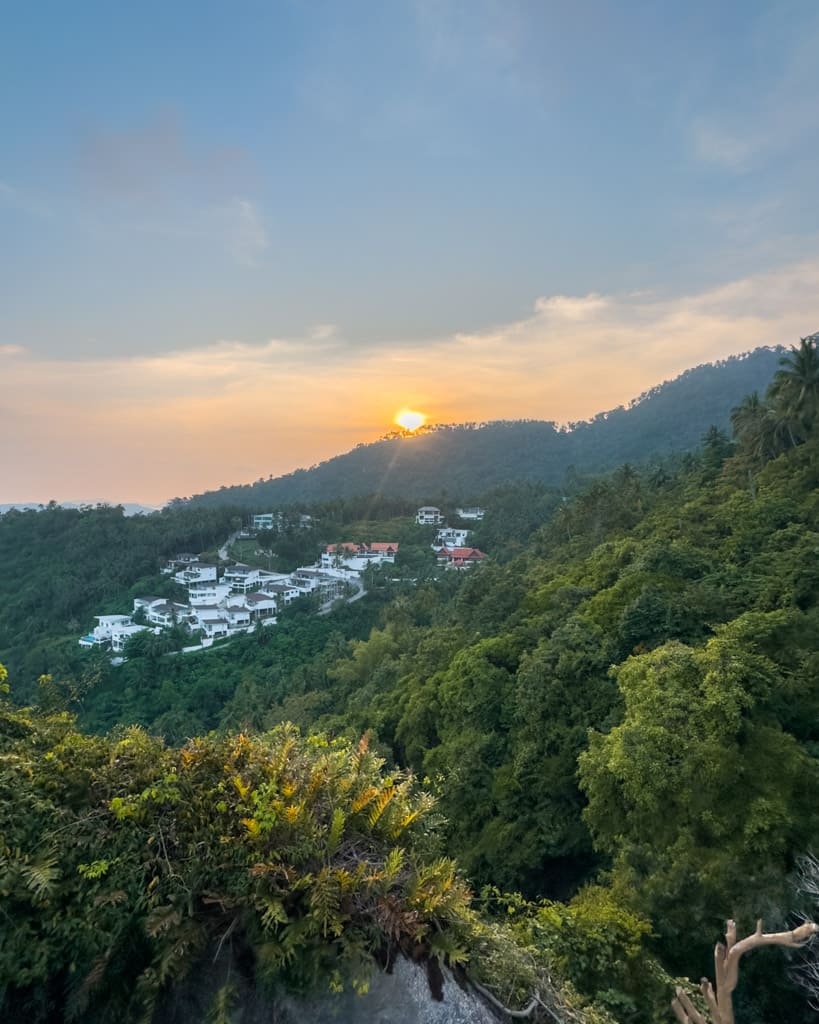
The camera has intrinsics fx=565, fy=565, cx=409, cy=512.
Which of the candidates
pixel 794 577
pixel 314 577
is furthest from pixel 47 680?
pixel 314 577

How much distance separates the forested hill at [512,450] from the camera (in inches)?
3246

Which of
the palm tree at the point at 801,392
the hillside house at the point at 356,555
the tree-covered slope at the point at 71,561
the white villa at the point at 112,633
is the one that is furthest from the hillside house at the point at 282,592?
the palm tree at the point at 801,392

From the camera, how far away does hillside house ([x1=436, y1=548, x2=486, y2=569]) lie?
3891cm

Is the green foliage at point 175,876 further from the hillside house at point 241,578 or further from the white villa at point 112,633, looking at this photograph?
the hillside house at point 241,578

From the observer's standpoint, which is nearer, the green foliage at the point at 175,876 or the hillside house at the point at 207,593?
the green foliage at the point at 175,876

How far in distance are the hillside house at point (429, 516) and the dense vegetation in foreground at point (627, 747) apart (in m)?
34.3

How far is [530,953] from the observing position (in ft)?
10.7

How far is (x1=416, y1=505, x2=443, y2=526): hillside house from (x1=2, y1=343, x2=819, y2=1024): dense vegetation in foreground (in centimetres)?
3427

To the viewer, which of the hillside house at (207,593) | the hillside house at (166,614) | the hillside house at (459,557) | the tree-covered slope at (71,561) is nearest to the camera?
the hillside house at (166,614)

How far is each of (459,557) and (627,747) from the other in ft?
111

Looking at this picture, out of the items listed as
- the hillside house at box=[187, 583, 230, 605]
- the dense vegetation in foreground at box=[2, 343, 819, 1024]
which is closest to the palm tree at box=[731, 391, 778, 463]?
the dense vegetation in foreground at box=[2, 343, 819, 1024]

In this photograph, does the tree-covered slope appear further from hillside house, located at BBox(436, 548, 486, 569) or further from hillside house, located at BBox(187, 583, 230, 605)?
hillside house, located at BBox(436, 548, 486, 569)

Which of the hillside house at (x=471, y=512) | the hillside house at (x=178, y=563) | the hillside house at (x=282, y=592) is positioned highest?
the hillside house at (x=178, y=563)

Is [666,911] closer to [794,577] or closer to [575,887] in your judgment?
[575,887]
